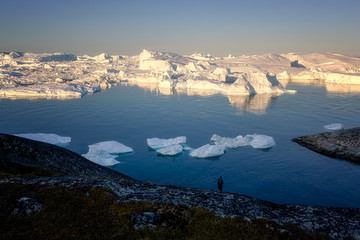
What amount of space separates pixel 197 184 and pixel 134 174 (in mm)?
7220

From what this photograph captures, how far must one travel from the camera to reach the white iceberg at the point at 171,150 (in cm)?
3279

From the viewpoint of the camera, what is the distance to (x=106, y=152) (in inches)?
1254

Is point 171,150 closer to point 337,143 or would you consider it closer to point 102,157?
point 102,157

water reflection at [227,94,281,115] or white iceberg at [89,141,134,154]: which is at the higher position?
water reflection at [227,94,281,115]

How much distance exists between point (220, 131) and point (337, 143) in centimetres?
1781

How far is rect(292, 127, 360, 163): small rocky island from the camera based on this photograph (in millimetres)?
31578

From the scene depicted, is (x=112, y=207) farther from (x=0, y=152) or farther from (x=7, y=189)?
(x=0, y=152)

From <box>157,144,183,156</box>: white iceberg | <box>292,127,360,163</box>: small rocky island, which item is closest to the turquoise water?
<box>157,144,183,156</box>: white iceberg

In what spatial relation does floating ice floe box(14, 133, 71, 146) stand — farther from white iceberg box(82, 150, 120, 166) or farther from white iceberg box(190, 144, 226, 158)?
white iceberg box(190, 144, 226, 158)

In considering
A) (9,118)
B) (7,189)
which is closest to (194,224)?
(7,189)

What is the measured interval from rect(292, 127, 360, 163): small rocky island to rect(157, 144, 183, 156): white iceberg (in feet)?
62.1

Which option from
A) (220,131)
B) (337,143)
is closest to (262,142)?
(220,131)

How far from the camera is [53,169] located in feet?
58.4

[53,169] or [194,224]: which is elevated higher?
[194,224]
